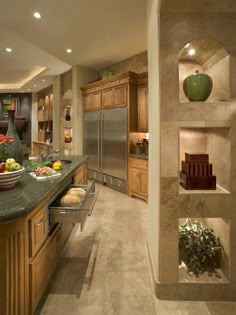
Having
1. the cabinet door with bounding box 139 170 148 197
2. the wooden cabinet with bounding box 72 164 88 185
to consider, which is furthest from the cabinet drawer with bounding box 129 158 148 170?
the wooden cabinet with bounding box 72 164 88 185

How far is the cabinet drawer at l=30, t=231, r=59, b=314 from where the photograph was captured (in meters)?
1.49

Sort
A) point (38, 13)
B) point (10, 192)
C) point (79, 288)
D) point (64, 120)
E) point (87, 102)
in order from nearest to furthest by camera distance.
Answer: point (10, 192) < point (79, 288) < point (38, 13) < point (87, 102) < point (64, 120)

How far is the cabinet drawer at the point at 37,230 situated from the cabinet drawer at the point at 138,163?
110 inches

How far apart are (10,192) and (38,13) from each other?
3.00 meters

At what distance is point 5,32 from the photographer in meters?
3.98

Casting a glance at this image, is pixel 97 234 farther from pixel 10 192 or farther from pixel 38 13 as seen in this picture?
pixel 38 13

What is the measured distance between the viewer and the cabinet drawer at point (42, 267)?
1.49m

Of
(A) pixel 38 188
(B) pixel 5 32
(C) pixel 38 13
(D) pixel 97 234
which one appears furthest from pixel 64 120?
(A) pixel 38 188

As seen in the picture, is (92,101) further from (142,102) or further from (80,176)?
A: (80,176)

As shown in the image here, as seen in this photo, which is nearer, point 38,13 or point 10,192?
point 10,192

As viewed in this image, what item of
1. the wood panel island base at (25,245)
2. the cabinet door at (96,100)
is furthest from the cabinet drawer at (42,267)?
the cabinet door at (96,100)

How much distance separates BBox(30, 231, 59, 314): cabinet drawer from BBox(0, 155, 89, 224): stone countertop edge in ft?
1.43

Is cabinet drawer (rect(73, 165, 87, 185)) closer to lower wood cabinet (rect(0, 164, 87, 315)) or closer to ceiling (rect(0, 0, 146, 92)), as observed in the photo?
lower wood cabinet (rect(0, 164, 87, 315))

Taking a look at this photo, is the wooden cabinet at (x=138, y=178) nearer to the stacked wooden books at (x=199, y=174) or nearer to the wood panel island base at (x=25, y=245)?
the stacked wooden books at (x=199, y=174)
